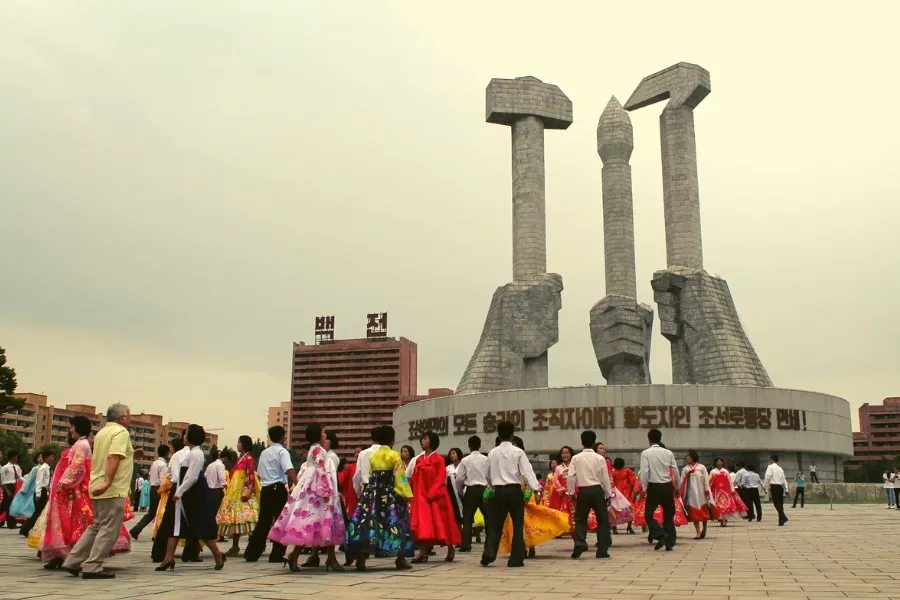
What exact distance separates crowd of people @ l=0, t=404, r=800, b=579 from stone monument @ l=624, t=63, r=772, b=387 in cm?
2655

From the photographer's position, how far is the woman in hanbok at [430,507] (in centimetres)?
1030

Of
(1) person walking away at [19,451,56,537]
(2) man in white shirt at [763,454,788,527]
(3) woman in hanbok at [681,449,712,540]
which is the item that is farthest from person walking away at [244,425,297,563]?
(2) man in white shirt at [763,454,788,527]

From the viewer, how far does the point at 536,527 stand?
11.3 metres

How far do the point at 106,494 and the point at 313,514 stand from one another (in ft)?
7.07

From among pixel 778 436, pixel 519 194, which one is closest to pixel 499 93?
pixel 519 194

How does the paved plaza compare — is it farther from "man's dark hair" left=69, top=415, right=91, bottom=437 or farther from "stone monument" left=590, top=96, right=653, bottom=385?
"stone monument" left=590, top=96, right=653, bottom=385

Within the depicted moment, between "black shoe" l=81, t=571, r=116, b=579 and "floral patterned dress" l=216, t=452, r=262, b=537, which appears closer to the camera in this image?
"black shoe" l=81, t=571, r=116, b=579

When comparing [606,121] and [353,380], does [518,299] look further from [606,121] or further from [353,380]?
[353,380]

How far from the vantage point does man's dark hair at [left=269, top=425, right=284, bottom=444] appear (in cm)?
1007

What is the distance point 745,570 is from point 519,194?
33.0m

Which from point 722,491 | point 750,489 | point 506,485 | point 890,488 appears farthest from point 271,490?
point 890,488

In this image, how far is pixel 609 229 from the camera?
4125cm

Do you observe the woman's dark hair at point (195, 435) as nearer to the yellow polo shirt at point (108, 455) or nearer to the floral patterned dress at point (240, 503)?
the yellow polo shirt at point (108, 455)

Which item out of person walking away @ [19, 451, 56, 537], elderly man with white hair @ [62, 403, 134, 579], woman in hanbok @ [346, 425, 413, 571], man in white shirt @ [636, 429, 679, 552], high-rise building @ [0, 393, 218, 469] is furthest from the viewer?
high-rise building @ [0, 393, 218, 469]
